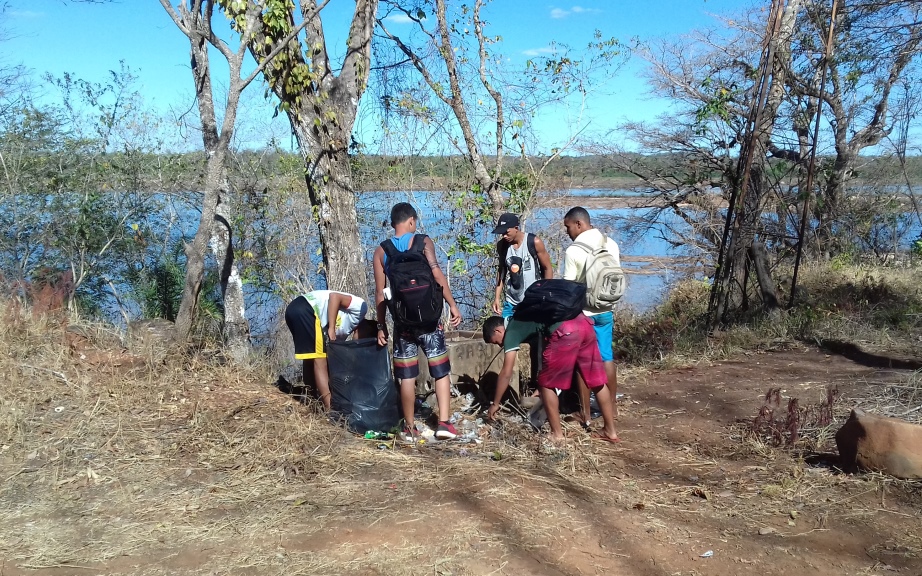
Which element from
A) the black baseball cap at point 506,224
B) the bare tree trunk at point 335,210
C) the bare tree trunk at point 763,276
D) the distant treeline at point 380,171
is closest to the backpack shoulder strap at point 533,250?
the black baseball cap at point 506,224

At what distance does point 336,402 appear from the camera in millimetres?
4934

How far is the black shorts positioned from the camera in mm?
4996

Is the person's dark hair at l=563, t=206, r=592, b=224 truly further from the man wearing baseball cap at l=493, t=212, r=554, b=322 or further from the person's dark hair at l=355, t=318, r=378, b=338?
the person's dark hair at l=355, t=318, r=378, b=338

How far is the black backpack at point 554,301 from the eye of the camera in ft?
15.0

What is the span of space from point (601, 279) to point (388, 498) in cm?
220

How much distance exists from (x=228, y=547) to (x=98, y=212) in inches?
356

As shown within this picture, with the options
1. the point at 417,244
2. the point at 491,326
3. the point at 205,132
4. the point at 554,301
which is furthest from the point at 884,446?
the point at 205,132

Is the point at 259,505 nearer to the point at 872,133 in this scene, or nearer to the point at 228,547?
the point at 228,547

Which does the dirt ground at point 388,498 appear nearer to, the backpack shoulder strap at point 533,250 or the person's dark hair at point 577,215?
the backpack shoulder strap at point 533,250

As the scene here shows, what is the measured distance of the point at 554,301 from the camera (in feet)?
15.0

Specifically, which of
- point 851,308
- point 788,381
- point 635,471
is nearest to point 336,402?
point 635,471

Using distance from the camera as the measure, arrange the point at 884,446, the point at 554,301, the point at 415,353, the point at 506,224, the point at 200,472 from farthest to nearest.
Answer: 1. the point at 506,224
2. the point at 415,353
3. the point at 554,301
4. the point at 200,472
5. the point at 884,446

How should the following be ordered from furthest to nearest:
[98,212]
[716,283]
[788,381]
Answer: [98,212], [716,283], [788,381]

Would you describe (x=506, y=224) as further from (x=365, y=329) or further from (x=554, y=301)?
(x=365, y=329)
